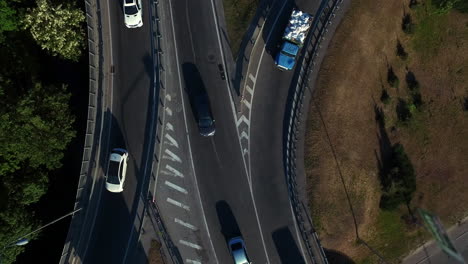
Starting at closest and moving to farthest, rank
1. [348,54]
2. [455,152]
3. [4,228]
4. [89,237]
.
A: [4,228], [89,237], [348,54], [455,152]

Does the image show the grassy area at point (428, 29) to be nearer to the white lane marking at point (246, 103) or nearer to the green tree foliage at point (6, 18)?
the white lane marking at point (246, 103)

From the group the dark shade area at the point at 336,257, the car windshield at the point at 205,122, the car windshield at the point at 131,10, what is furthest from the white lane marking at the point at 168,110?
the dark shade area at the point at 336,257

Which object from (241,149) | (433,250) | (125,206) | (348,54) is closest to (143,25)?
(241,149)

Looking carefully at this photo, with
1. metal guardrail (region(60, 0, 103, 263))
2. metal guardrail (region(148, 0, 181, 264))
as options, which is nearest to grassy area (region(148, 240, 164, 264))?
metal guardrail (region(148, 0, 181, 264))

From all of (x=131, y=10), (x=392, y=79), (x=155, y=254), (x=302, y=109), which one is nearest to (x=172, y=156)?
(x=155, y=254)

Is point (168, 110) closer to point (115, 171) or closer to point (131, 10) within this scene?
point (115, 171)

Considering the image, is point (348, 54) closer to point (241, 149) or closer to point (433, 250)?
point (241, 149)
